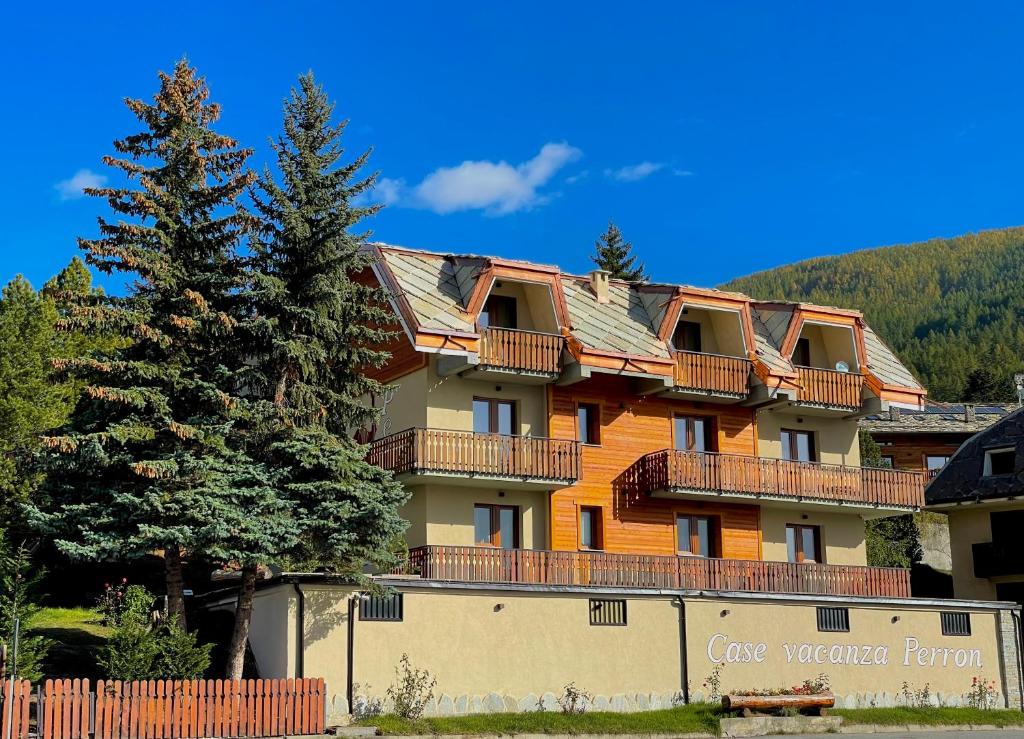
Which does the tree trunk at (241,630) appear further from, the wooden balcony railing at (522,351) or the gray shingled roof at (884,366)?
the gray shingled roof at (884,366)

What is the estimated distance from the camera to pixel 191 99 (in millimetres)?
30547

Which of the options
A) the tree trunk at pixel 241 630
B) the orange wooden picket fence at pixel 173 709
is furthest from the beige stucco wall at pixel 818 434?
the orange wooden picket fence at pixel 173 709

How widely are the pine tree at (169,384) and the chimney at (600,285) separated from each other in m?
12.8

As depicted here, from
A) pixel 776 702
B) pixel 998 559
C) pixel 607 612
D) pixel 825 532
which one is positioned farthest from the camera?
pixel 998 559

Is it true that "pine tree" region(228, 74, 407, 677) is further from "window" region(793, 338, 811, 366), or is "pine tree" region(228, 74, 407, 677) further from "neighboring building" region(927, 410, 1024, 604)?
"neighboring building" region(927, 410, 1024, 604)

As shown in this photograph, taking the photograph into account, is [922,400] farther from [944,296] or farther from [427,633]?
[944,296]

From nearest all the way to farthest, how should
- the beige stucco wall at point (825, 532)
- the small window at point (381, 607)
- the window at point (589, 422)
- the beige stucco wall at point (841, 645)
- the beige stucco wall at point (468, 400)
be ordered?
the small window at point (381, 607) < the beige stucco wall at point (841, 645) < the beige stucco wall at point (468, 400) < the window at point (589, 422) < the beige stucco wall at point (825, 532)


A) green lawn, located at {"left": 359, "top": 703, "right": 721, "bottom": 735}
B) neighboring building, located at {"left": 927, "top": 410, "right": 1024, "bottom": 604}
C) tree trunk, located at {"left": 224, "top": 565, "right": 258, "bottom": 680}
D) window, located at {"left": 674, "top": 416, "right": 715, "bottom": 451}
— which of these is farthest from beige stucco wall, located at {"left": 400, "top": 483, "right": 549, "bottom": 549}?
neighboring building, located at {"left": 927, "top": 410, "right": 1024, "bottom": 604}

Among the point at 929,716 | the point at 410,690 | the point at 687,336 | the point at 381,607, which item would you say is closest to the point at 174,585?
the point at 381,607

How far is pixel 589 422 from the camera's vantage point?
37375mm

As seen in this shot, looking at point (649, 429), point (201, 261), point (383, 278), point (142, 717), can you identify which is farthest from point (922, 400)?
point (142, 717)

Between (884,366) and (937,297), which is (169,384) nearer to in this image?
(884,366)

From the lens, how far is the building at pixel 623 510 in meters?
30.2

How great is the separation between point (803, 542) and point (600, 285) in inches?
406
